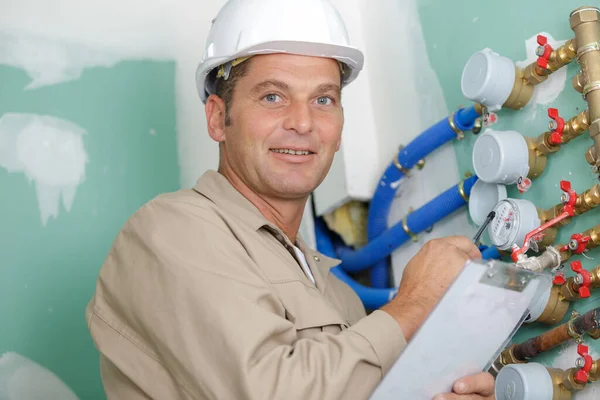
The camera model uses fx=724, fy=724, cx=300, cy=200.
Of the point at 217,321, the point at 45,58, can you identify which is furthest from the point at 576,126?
the point at 45,58

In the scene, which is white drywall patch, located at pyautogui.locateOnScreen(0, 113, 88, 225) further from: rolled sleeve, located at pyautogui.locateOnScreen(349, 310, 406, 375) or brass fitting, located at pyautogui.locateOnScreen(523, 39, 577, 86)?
brass fitting, located at pyautogui.locateOnScreen(523, 39, 577, 86)

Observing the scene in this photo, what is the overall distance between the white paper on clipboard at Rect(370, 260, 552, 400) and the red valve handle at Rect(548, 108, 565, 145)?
0.36 m

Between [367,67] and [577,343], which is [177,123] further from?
[577,343]

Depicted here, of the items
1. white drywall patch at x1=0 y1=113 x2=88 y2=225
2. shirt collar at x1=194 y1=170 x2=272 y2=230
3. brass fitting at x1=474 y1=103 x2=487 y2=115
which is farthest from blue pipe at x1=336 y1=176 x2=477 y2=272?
white drywall patch at x1=0 y1=113 x2=88 y2=225

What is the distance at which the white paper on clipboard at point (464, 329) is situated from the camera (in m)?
0.94

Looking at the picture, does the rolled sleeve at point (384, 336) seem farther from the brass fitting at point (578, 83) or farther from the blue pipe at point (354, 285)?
the blue pipe at point (354, 285)

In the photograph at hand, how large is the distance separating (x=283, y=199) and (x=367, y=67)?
0.67 m

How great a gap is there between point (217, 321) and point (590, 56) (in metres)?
0.76

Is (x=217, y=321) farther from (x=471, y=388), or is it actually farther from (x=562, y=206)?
(x=562, y=206)

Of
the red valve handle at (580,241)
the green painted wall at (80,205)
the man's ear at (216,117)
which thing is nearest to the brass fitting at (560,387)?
the red valve handle at (580,241)

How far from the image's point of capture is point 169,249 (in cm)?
110

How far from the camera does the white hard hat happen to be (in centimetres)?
141

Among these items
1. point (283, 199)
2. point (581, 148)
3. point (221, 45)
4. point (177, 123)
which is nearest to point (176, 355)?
point (283, 199)

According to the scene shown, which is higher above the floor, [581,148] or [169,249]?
[581,148]
